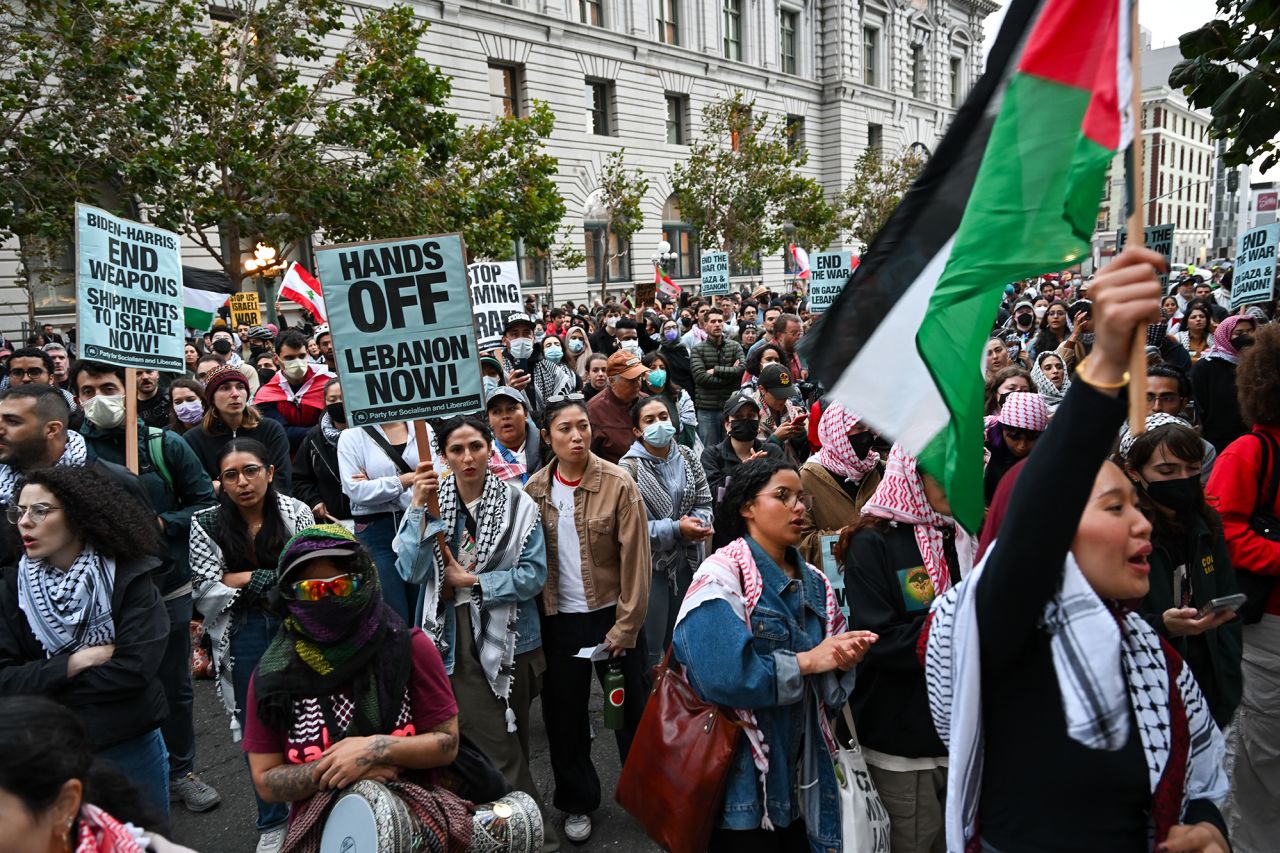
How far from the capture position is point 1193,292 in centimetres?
1475

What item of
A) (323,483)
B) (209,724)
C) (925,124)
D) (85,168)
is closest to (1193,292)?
(323,483)

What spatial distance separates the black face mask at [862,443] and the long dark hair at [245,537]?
8.88 ft

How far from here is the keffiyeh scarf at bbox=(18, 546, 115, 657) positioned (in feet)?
10.4

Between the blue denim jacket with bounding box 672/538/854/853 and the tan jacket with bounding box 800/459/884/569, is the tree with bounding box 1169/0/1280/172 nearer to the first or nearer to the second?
the tan jacket with bounding box 800/459/884/569

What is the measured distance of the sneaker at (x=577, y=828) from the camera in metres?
4.11

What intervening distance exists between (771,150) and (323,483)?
30.2m

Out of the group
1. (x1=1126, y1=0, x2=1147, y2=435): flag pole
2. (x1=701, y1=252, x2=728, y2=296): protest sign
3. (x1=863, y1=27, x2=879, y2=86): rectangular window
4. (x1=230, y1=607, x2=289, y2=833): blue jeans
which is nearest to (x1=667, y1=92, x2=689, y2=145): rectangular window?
(x1=863, y1=27, x2=879, y2=86): rectangular window

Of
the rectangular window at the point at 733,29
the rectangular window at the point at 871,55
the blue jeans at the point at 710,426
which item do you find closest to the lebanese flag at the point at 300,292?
the blue jeans at the point at 710,426

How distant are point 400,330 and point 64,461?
1788 mm

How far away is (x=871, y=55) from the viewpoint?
48.2 m

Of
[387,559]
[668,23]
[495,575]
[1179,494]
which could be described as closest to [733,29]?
[668,23]

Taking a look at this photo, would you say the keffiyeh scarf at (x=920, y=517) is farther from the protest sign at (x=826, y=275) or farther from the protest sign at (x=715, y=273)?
the protest sign at (x=715, y=273)

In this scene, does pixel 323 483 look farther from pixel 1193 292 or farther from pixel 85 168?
pixel 1193 292

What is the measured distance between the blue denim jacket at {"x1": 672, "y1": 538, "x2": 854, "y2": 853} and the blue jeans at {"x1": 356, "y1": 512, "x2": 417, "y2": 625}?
255 cm
